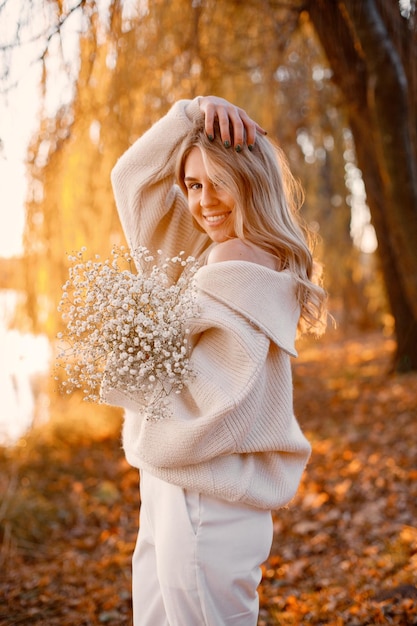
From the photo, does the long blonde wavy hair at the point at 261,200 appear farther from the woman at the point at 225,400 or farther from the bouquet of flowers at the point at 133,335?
the bouquet of flowers at the point at 133,335

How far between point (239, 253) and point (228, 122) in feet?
1.18

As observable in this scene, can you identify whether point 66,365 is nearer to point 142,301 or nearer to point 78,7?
point 142,301

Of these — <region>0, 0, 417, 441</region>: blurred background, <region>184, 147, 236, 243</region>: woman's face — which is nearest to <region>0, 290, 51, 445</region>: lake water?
<region>0, 0, 417, 441</region>: blurred background

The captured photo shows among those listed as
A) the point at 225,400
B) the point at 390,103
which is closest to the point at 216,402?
the point at 225,400

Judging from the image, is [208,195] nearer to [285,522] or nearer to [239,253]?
[239,253]

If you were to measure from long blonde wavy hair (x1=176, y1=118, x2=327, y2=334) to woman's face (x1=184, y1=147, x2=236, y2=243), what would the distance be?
0.10ft

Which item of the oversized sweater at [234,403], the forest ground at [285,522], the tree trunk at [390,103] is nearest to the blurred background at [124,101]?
the tree trunk at [390,103]

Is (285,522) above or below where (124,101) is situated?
below

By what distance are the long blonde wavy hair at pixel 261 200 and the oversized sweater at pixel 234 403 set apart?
8 centimetres

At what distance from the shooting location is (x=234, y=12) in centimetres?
456

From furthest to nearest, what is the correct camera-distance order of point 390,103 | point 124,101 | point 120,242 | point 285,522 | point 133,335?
point 120,242
point 124,101
point 285,522
point 390,103
point 133,335

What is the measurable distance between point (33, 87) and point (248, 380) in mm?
1987

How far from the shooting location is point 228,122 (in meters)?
1.67

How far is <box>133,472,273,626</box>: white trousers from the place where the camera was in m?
1.54
